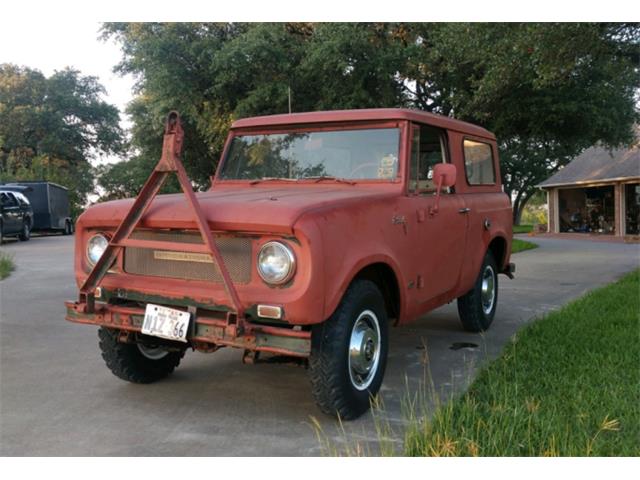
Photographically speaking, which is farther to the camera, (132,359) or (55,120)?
(55,120)

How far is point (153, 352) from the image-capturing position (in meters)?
4.73

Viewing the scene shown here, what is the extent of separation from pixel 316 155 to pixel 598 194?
26536 mm

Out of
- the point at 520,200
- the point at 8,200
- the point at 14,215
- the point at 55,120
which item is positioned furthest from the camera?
the point at 520,200

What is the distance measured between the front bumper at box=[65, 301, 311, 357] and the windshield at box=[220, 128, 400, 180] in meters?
1.59

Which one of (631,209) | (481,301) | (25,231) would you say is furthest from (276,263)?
(631,209)

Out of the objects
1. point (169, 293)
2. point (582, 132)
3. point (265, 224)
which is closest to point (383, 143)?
point (265, 224)

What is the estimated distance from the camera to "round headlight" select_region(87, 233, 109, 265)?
421 cm

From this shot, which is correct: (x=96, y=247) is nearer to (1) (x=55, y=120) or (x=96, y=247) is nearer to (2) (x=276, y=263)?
(2) (x=276, y=263)

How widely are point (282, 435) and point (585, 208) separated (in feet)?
91.7

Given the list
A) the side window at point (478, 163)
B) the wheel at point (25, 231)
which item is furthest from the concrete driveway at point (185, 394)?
the wheel at point (25, 231)

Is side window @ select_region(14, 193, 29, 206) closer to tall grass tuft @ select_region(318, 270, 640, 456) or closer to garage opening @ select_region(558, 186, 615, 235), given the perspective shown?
tall grass tuft @ select_region(318, 270, 640, 456)

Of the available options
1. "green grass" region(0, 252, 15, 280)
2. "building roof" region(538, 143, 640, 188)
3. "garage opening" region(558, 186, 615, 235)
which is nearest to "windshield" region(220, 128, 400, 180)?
"green grass" region(0, 252, 15, 280)

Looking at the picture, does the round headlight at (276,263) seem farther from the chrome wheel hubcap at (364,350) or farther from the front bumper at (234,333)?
the chrome wheel hubcap at (364,350)

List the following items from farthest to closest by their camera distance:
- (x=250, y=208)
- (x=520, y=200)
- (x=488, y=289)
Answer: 1. (x=520, y=200)
2. (x=488, y=289)
3. (x=250, y=208)
